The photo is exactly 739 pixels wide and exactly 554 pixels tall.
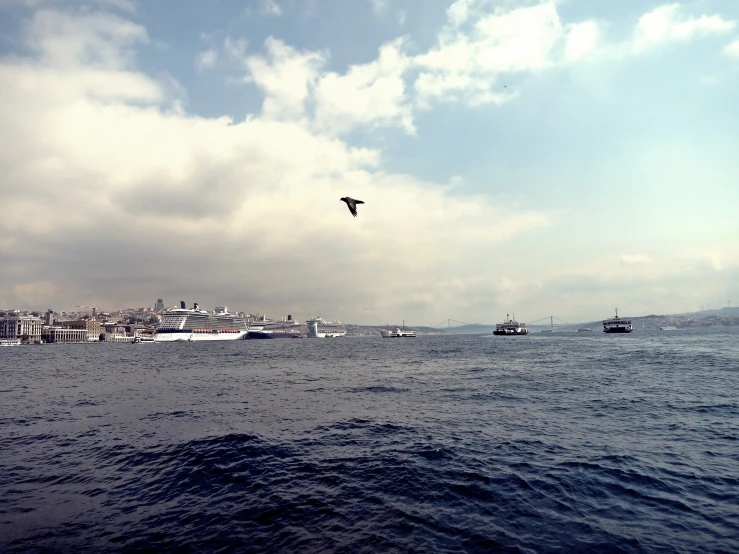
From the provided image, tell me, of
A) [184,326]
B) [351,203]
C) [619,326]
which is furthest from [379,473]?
[184,326]

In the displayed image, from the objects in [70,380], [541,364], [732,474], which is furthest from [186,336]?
[732,474]

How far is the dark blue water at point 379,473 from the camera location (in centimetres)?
1128

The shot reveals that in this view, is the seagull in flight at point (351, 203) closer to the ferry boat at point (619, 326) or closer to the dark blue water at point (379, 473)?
the dark blue water at point (379, 473)

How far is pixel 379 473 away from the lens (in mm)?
15547

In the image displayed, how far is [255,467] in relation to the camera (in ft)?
54.3

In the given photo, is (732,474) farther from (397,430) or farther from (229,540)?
(229,540)

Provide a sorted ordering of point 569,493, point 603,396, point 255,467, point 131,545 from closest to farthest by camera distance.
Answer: point 131,545 → point 569,493 → point 255,467 → point 603,396

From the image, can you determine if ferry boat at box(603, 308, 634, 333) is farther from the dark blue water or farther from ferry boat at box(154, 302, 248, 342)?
ferry boat at box(154, 302, 248, 342)

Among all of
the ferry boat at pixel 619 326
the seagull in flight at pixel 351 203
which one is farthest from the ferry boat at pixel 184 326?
the seagull in flight at pixel 351 203

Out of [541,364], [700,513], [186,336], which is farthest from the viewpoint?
[186,336]

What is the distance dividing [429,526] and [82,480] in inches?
548

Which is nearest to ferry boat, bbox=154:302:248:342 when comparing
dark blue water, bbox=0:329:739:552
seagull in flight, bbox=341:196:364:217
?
dark blue water, bbox=0:329:739:552

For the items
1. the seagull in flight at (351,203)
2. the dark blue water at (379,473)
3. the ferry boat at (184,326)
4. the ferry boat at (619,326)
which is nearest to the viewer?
the dark blue water at (379,473)

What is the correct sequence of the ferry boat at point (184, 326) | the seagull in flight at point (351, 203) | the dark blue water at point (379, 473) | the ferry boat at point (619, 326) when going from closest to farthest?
the dark blue water at point (379, 473) → the seagull in flight at point (351, 203) → the ferry boat at point (619, 326) → the ferry boat at point (184, 326)
